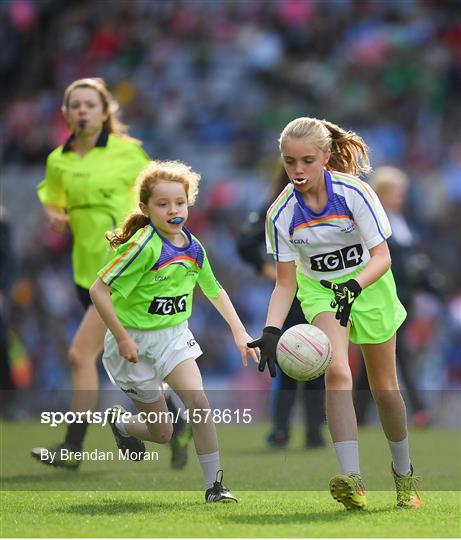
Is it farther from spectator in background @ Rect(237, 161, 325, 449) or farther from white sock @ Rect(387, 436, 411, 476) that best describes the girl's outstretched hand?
spectator in background @ Rect(237, 161, 325, 449)

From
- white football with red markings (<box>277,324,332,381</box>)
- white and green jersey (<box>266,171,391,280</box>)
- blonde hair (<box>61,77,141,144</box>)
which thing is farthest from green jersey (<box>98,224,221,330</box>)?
blonde hair (<box>61,77,141,144</box>)

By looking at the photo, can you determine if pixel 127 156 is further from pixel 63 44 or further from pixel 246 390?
pixel 63 44

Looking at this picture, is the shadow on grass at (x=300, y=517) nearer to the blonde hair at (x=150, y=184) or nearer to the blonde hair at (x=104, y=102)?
the blonde hair at (x=150, y=184)

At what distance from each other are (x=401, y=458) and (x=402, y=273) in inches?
185

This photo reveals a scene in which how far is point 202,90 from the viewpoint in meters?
18.4

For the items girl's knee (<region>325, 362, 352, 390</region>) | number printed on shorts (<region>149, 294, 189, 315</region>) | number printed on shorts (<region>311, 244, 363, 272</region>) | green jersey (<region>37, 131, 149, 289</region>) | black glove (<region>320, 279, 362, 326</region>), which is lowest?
girl's knee (<region>325, 362, 352, 390</region>)

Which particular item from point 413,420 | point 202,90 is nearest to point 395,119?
point 202,90

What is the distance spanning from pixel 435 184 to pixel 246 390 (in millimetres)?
4205

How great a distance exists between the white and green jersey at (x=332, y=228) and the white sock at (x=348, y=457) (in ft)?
2.71

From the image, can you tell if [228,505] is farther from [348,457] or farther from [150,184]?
[150,184]

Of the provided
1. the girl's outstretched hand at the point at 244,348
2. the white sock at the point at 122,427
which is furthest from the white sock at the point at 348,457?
the white sock at the point at 122,427

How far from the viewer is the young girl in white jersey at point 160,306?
243 inches

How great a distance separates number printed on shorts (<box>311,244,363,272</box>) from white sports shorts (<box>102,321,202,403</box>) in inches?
32.1

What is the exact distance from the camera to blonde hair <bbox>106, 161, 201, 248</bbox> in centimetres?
635
